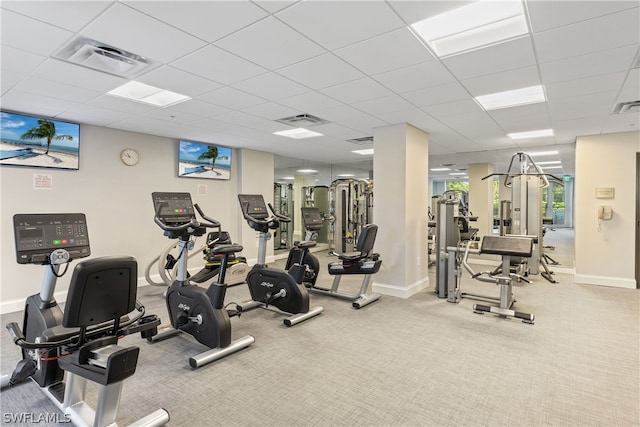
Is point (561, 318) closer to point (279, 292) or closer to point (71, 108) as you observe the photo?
point (279, 292)

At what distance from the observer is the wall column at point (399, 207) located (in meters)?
4.94

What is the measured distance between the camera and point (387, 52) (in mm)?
2631

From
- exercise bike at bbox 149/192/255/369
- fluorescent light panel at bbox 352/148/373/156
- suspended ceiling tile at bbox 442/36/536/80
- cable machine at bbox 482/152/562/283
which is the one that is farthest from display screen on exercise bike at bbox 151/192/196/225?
cable machine at bbox 482/152/562/283

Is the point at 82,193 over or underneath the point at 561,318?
over

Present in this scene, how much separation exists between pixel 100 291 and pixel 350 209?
6.93 meters

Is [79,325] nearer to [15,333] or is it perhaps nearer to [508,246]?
[15,333]

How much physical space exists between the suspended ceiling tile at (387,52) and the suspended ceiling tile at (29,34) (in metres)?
1.97

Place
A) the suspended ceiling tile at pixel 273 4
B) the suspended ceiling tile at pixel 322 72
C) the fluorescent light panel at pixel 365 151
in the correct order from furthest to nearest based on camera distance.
A: the fluorescent light panel at pixel 365 151 → the suspended ceiling tile at pixel 322 72 → the suspended ceiling tile at pixel 273 4

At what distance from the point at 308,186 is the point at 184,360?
7.41m

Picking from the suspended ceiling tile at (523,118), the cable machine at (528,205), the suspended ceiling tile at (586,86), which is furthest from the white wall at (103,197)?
the cable machine at (528,205)

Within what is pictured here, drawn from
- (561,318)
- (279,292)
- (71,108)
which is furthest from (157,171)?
(561,318)

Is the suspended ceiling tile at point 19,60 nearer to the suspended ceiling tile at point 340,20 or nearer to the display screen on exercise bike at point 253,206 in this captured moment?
the suspended ceiling tile at point 340,20

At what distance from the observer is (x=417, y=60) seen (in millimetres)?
2771

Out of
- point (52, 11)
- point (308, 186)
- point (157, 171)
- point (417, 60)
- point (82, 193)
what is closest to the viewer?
point (52, 11)
